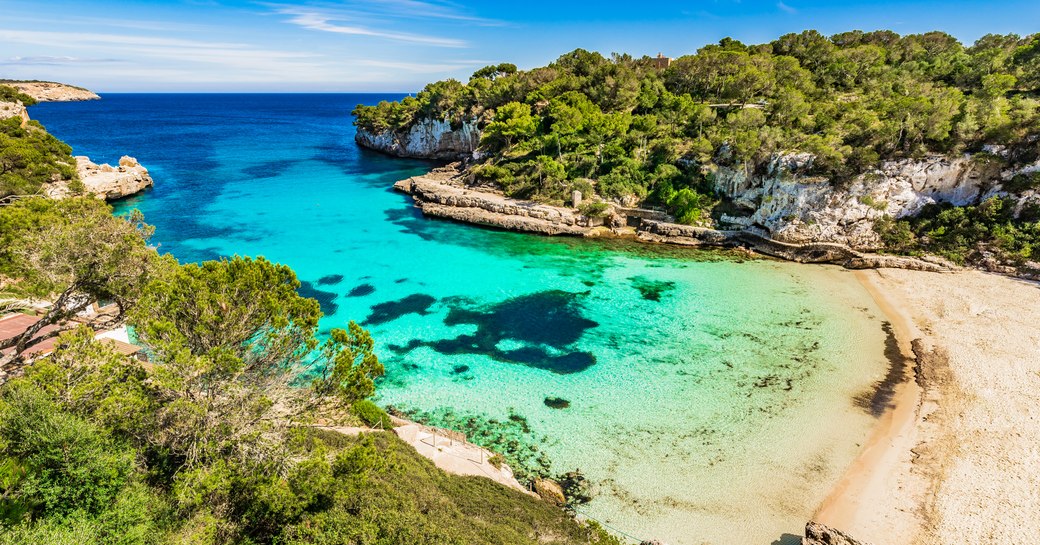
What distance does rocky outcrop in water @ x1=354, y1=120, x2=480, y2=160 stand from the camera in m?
61.6

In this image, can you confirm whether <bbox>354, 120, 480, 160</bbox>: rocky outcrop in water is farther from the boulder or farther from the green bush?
the boulder

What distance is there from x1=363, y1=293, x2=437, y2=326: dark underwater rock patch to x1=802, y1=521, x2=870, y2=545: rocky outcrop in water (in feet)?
63.2

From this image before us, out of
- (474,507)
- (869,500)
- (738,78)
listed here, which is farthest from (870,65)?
(474,507)

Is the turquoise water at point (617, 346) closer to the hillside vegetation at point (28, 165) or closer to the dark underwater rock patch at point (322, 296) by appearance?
the dark underwater rock patch at point (322, 296)

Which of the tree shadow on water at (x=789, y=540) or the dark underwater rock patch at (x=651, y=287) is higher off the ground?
the dark underwater rock patch at (x=651, y=287)

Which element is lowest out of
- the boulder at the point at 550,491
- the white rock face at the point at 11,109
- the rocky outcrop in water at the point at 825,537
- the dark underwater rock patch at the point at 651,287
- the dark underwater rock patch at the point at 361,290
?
the boulder at the point at 550,491

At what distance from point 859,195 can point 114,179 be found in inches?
2644

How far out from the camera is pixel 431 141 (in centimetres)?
6850

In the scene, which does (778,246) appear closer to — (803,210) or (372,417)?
(803,210)

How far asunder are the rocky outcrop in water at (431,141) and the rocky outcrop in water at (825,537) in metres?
52.1

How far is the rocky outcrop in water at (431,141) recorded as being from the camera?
61562 mm

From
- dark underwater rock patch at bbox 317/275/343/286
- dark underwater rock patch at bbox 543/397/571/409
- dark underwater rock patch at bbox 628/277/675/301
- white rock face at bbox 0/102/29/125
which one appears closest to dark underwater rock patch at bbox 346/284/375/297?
dark underwater rock patch at bbox 317/275/343/286

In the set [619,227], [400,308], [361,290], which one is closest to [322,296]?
[361,290]

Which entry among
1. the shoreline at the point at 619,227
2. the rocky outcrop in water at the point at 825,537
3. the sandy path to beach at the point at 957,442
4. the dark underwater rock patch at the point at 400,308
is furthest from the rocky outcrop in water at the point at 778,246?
the rocky outcrop in water at the point at 825,537
